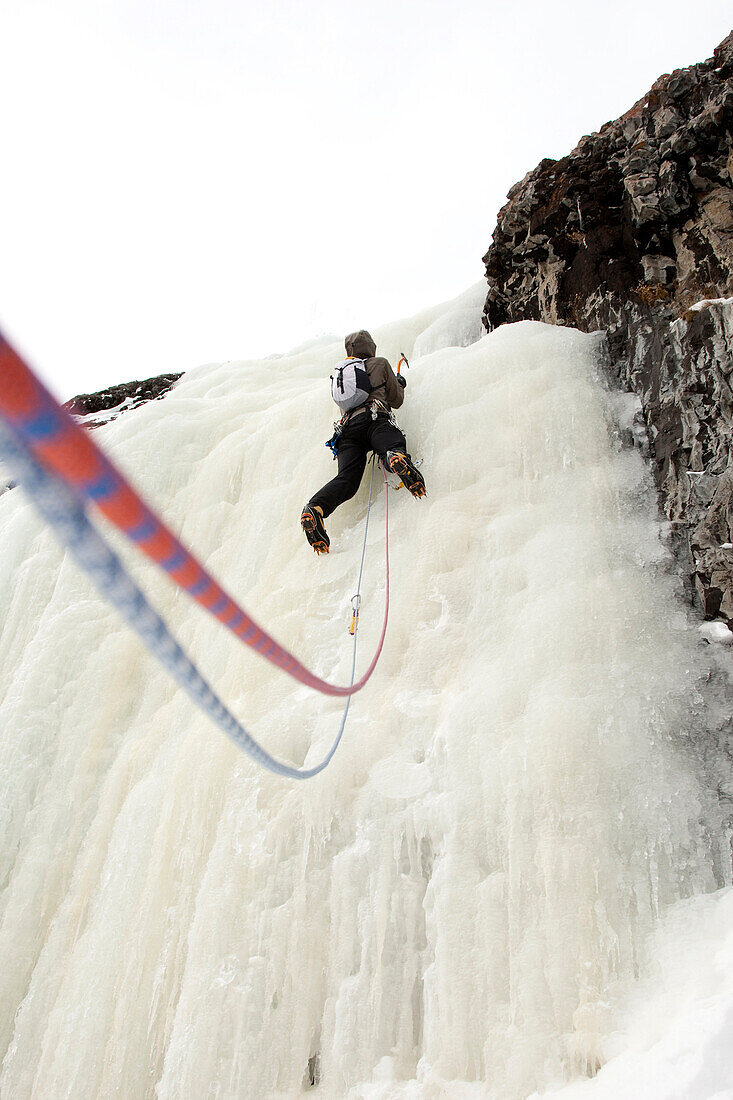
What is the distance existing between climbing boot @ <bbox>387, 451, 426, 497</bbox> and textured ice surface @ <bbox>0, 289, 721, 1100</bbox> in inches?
5.0

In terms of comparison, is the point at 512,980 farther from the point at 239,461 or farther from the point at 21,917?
the point at 239,461

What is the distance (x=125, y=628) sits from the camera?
4.18m

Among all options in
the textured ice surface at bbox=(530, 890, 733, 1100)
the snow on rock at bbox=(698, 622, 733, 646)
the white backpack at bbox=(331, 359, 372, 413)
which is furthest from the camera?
the white backpack at bbox=(331, 359, 372, 413)

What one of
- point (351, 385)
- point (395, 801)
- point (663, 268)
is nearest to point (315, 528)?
point (351, 385)

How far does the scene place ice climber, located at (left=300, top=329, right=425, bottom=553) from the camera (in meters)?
3.70

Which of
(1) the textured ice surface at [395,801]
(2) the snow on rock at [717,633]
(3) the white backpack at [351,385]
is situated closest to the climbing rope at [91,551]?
(1) the textured ice surface at [395,801]

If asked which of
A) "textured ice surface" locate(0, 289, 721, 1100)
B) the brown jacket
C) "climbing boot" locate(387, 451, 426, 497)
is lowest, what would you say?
"textured ice surface" locate(0, 289, 721, 1100)

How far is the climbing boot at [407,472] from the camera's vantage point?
3.68 metres

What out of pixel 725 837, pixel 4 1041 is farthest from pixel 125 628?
pixel 725 837

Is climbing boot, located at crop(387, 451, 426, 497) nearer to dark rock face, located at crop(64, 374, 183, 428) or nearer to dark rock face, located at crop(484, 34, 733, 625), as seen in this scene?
dark rock face, located at crop(484, 34, 733, 625)

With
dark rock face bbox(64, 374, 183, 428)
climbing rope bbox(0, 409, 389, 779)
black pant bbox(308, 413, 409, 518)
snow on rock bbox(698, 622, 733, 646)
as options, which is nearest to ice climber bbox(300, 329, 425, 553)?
black pant bbox(308, 413, 409, 518)

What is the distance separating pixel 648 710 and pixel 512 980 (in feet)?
3.67

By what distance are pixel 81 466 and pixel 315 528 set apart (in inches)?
114

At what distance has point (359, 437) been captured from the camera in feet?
13.4
